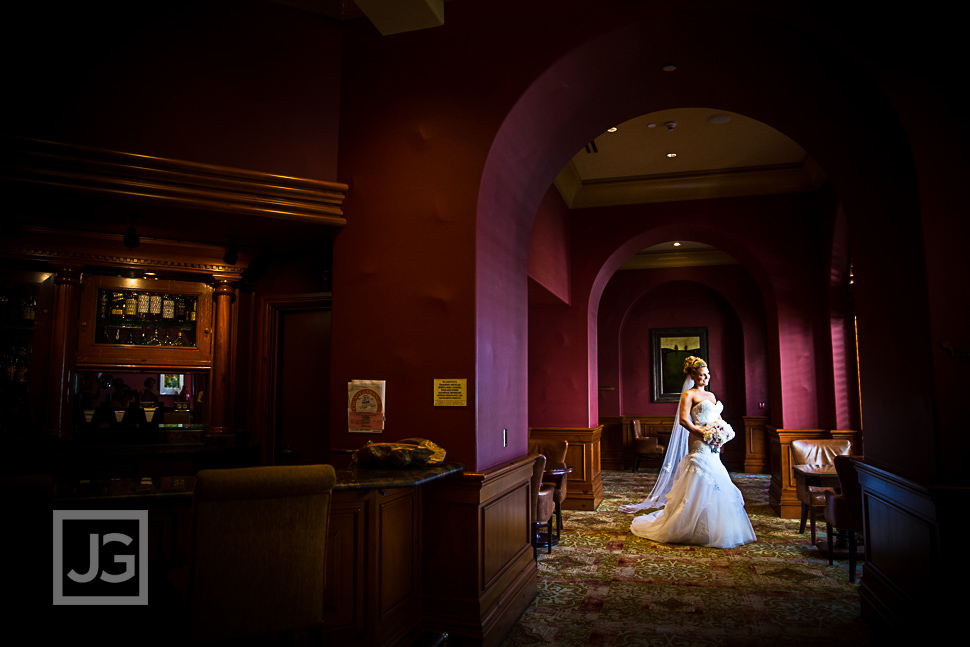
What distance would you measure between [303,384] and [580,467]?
429 cm

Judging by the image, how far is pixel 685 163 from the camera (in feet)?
26.4

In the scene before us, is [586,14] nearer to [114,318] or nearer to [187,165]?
[187,165]

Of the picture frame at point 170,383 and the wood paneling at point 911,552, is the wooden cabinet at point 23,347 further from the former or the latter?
the wood paneling at point 911,552

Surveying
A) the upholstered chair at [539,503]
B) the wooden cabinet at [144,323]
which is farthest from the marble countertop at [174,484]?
the wooden cabinet at [144,323]

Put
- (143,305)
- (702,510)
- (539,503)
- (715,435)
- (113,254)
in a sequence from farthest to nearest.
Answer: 1. (715,435)
2. (702,510)
3. (539,503)
4. (143,305)
5. (113,254)

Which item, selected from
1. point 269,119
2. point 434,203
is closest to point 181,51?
point 269,119

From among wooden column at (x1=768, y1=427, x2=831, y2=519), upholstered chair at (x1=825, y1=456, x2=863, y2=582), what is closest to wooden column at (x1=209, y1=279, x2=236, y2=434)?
upholstered chair at (x1=825, y1=456, x2=863, y2=582)

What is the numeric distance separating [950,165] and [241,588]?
13.5 feet

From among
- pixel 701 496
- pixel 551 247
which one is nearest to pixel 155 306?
pixel 551 247

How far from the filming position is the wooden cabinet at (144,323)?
5.17m

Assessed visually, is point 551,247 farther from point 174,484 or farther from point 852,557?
point 174,484

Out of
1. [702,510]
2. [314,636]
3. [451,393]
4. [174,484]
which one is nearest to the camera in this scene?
[314,636]

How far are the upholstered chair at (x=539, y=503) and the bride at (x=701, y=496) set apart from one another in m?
1.33

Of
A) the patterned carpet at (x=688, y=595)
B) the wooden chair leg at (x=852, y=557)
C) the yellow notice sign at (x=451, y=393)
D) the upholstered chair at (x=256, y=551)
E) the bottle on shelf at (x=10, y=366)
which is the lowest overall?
the patterned carpet at (x=688, y=595)
